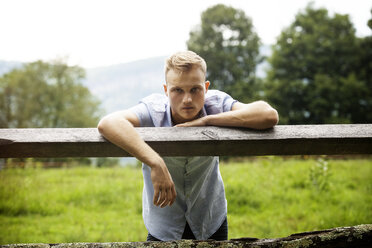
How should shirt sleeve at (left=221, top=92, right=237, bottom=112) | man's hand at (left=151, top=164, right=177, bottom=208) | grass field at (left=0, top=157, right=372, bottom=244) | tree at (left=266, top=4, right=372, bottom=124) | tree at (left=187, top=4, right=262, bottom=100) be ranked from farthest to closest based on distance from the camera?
tree at (left=187, top=4, right=262, bottom=100) → tree at (left=266, top=4, right=372, bottom=124) → grass field at (left=0, top=157, right=372, bottom=244) → shirt sleeve at (left=221, top=92, right=237, bottom=112) → man's hand at (left=151, top=164, right=177, bottom=208)

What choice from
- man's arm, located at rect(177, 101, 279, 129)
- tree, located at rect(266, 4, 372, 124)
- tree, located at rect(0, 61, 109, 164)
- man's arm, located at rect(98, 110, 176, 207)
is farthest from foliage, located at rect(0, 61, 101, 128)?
man's arm, located at rect(177, 101, 279, 129)

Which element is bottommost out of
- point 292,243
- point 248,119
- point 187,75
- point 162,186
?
point 292,243

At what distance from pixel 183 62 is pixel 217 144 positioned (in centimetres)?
71

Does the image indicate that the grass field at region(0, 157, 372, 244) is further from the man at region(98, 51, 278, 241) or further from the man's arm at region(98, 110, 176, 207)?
the man's arm at region(98, 110, 176, 207)

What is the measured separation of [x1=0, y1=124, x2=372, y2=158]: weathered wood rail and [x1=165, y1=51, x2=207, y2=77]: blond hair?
0.56m

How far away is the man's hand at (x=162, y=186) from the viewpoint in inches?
71.4

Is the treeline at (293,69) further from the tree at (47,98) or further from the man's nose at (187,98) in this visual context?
the man's nose at (187,98)

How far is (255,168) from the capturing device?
8.37 metres

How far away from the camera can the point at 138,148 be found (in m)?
1.73

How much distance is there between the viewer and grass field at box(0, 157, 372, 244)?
4.96m

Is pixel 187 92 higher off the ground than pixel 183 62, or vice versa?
pixel 183 62

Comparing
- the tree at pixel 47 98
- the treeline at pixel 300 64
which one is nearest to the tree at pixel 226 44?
the treeline at pixel 300 64

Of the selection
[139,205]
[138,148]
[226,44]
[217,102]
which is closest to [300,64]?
[226,44]

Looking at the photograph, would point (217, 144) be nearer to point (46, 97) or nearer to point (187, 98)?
point (187, 98)
